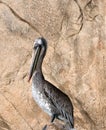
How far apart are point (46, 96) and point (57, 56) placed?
2.66 metres

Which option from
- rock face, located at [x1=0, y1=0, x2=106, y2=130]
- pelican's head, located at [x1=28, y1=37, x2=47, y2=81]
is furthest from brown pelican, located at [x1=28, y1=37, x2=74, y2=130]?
rock face, located at [x1=0, y1=0, x2=106, y2=130]

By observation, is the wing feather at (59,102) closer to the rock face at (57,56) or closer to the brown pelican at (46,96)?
the brown pelican at (46,96)

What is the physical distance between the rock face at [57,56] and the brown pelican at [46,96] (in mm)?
2412

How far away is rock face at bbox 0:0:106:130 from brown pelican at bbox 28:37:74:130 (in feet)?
7.91

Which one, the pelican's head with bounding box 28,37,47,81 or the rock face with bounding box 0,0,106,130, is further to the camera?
the rock face with bounding box 0,0,106,130

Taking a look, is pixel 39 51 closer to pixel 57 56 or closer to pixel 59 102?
pixel 59 102

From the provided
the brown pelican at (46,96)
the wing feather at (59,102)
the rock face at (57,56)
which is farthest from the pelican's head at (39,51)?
the rock face at (57,56)

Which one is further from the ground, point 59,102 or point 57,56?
point 59,102

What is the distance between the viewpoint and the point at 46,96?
21.7 feet

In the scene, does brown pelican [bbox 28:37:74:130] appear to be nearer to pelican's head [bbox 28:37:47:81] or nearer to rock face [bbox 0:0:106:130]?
pelican's head [bbox 28:37:47:81]

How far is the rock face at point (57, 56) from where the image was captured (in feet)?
29.8

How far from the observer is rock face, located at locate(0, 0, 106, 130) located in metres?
9.09

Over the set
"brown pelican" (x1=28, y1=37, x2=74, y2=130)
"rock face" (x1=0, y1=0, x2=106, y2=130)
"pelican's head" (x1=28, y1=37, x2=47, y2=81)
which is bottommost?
"rock face" (x1=0, y1=0, x2=106, y2=130)

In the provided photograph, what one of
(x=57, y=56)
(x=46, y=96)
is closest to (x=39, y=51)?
(x=46, y=96)
